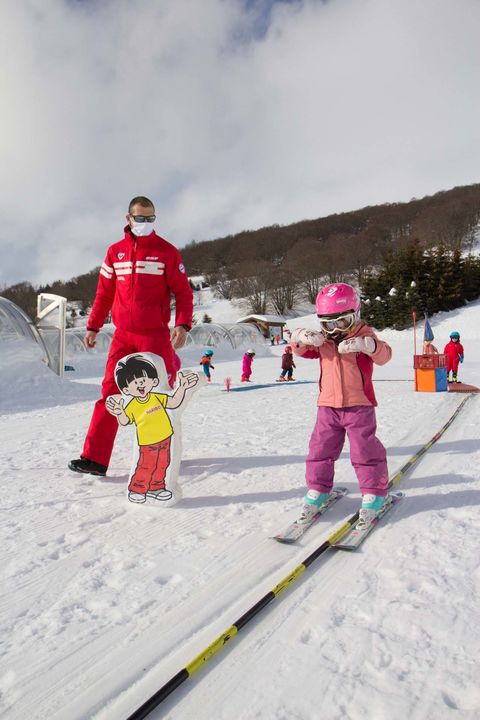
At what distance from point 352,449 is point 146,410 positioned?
1340 mm

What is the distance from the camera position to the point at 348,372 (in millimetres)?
2756

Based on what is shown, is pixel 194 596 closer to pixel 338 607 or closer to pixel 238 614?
pixel 238 614

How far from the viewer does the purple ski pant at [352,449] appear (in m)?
2.65

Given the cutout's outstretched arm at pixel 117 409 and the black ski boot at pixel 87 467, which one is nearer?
A: the cutout's outstretched arm at pixel 117 409

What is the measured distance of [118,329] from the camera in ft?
10.9

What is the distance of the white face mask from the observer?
3248 mm

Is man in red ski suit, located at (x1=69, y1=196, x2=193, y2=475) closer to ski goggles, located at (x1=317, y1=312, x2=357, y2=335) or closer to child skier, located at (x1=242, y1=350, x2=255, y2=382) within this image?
ski goggles, located at (x1=317, y1=312, x2=357, y2=335)

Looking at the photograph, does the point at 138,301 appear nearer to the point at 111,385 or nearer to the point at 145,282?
the point at 145,282

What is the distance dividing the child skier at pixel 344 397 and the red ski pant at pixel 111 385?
1.05 meters

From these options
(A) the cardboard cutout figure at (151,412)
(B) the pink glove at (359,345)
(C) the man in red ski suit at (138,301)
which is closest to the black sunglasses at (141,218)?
(C) the man in red ski suit at (138,301)

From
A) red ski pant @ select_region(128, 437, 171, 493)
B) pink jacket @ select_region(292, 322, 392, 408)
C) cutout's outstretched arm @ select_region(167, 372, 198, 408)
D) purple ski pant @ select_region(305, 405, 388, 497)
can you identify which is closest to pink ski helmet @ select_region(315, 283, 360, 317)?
pink jacket @ select_region(292, 322, 392, 408)

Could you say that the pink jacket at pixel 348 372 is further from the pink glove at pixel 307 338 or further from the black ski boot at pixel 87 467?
the black ski boot at pixel 87 467

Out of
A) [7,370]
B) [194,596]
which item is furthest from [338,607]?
[7,370]

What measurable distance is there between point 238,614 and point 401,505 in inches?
59.8
